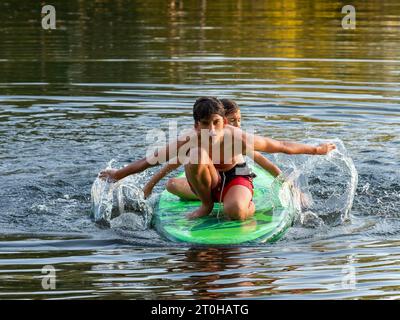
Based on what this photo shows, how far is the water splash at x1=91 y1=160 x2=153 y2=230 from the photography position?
31.3 feet

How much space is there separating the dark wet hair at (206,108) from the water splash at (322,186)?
4.99 feet

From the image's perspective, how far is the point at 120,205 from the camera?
33.2 feet

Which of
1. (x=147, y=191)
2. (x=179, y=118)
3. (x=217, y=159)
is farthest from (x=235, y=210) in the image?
(x=179, y=118)

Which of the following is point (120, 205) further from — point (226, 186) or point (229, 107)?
point (229, 107)

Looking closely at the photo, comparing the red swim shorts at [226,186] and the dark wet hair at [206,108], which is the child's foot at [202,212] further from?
the dark wet hair at [206,108]

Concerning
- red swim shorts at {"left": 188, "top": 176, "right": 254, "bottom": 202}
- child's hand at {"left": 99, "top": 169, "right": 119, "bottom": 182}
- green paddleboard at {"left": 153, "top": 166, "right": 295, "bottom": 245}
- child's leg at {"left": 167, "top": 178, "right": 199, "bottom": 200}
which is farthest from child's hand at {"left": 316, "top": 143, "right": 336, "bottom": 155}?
child's hand at {"left": 99, "top": 169, "right": 119, "bottom": 182}

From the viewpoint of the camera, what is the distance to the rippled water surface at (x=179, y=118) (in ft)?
25.9

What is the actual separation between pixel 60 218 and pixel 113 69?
323 inches

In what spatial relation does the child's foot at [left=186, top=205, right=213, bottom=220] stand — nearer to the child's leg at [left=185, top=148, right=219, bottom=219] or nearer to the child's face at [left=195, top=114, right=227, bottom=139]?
the child's leg at [left=185, top=148, right=219, bottom=219]

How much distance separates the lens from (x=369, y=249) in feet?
28.0

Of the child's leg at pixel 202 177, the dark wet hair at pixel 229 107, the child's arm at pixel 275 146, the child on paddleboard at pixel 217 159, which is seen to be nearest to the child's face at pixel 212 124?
the child on paddleboard at pixel 217 159

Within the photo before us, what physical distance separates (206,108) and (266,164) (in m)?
2.01

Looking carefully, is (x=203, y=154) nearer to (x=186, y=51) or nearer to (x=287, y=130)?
(x=287, y=130)

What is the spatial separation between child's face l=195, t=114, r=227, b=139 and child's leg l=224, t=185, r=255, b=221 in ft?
2.09
